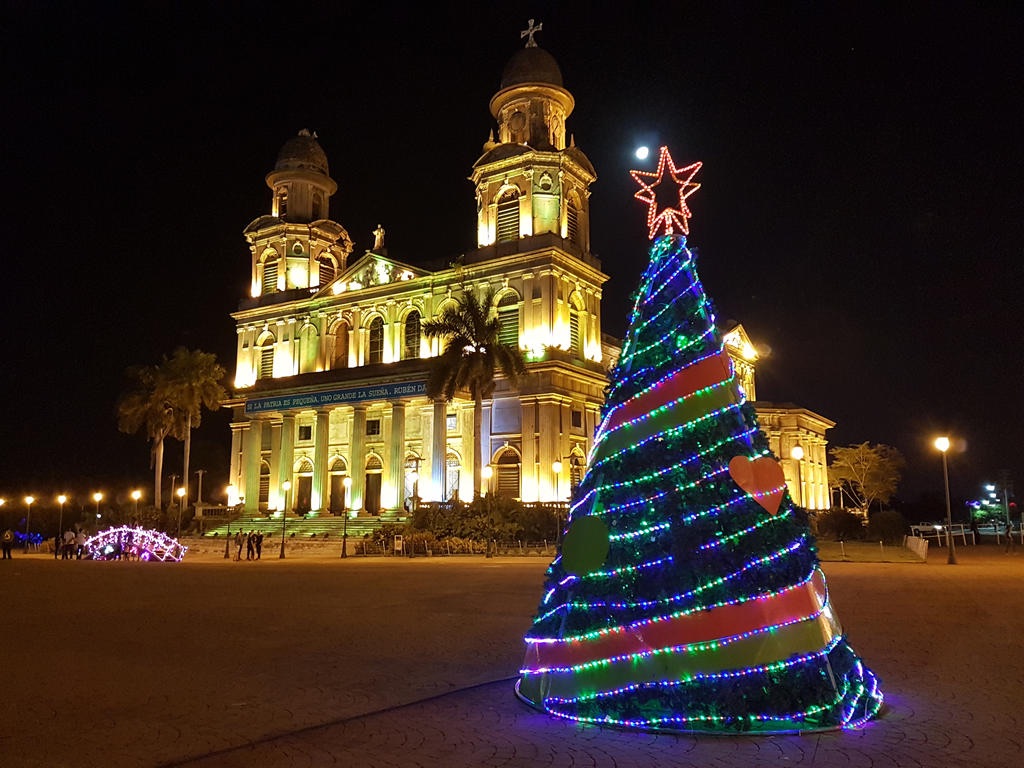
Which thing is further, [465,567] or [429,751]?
[465,567]

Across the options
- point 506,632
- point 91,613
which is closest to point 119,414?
point 91,613

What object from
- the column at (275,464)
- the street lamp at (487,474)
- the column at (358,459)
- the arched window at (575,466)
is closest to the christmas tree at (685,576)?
the arched window at (575,466)

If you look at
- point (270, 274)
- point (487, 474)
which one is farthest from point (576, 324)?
point (270, 274)

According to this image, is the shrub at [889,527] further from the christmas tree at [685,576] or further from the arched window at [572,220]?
the christmas tree at [685,576]

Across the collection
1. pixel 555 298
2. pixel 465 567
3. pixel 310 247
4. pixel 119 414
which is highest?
pixel 310 247

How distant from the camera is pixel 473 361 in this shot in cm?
3759

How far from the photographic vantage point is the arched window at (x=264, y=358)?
52.2 meters

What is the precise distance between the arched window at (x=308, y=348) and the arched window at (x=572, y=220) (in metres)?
16.5

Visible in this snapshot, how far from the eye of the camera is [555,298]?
41906 millimetres

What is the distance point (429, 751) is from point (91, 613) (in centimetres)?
1087

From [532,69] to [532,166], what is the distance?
21.3 ft

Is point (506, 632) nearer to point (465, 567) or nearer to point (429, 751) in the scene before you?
point (429, 751)

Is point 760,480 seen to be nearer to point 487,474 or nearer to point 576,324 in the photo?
point 487,474

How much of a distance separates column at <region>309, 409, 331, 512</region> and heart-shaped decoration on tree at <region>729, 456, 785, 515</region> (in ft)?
136
